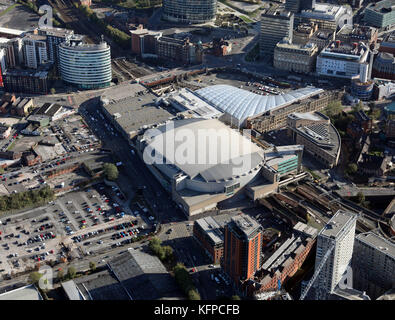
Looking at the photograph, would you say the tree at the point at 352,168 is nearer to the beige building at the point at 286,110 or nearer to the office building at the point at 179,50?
the beige building at the point at 286,110

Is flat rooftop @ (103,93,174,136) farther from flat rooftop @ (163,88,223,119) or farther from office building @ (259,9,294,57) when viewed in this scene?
office building @ (259,9,294,57)

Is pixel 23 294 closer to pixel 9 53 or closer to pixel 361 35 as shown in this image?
pixel 9 53

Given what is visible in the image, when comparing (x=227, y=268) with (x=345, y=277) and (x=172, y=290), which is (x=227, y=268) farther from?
(x=345, y=277)

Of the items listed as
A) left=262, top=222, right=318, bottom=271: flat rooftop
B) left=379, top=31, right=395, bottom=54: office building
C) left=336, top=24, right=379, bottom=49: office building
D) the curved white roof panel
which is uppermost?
left=336, top=24, right=379, bottom=49: office building

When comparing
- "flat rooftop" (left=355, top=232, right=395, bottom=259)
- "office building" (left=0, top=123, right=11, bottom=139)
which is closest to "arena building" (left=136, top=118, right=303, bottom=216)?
"flat rooftop" (left=355, top=232, right=395, bottom=259)

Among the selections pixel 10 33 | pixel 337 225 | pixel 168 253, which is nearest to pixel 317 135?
pixel 337 225

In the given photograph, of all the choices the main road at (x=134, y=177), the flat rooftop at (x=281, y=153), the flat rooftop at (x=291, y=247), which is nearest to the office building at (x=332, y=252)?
the flat rooftop at (x=291, y=247)
